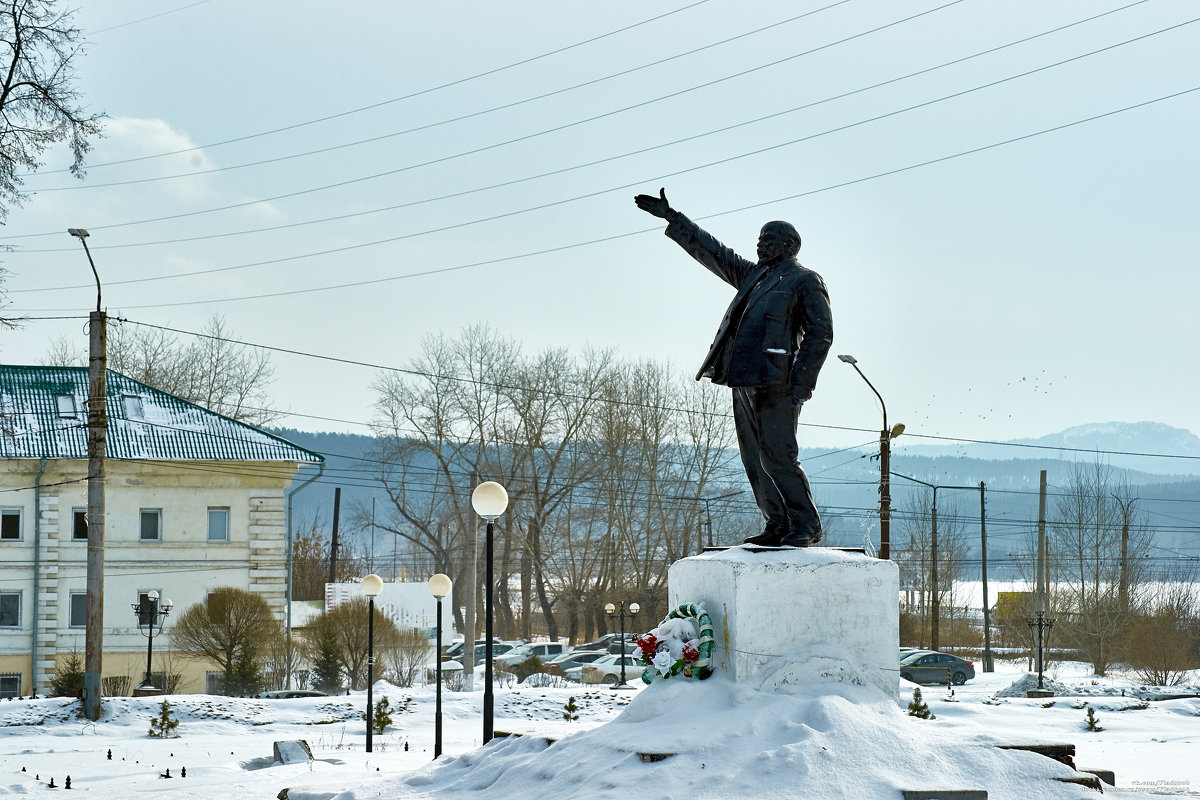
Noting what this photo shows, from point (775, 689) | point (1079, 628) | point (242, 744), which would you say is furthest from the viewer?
point (1079, 628)

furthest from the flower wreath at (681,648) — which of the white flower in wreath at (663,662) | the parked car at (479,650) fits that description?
the parked car at (479,650)

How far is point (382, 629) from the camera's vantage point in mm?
35906

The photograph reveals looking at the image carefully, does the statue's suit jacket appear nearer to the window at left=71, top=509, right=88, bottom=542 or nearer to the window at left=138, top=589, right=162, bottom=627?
the window at left=138, top=589, right=162, bottom=627

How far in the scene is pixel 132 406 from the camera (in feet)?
→ 117

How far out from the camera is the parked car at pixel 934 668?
3603 cm

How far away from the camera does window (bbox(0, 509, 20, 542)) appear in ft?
115

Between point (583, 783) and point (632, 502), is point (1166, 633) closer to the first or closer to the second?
point (632, 502)

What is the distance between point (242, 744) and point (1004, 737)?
45.8 ft

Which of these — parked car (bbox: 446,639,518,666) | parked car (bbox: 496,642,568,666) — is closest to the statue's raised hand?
parked car (bbox: 496,642,568,666)

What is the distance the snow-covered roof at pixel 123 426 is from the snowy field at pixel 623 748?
40.7 feet

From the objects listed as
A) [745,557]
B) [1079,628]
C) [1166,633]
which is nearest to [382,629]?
[1166,633]

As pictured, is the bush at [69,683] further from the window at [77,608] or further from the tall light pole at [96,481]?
the window at [77,608]

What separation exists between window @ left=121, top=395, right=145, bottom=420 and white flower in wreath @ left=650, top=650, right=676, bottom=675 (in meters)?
29.7

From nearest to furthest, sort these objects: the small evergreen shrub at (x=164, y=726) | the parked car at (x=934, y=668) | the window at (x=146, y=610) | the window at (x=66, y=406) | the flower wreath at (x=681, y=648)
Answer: the flower wreath at (x=681, y=648)
the small evergreen shrub at (x=164, y=726)
the window at (x=146, y=610)
the window at (x=66, y=406)
the parked car at (x=934, y=668)
